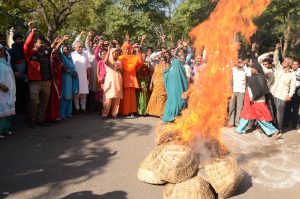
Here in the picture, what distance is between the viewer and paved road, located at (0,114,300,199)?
16.7ft

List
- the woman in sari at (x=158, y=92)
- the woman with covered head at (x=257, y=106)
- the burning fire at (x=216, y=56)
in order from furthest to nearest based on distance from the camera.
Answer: the woman in sari at (x=158, y=92) → the woman with covered head at (x=257, y=106) → the burning fire at (x=216, y=56)

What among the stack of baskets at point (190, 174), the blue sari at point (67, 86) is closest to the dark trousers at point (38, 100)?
the blue sari at point (67, 86)

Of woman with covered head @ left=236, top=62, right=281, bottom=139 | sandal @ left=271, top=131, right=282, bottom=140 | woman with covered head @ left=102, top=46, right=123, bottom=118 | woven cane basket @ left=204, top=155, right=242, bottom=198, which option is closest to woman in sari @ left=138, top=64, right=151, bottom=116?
woman with covered head @ left=102, top=46, right=123, bottom=118

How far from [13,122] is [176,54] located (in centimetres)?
483

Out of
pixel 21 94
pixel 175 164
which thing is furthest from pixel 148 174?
pixel 21 94

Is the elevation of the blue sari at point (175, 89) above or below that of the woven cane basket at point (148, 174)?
above

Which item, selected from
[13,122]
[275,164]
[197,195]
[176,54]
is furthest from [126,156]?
[176,54]

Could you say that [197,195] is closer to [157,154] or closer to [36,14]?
[157,154]

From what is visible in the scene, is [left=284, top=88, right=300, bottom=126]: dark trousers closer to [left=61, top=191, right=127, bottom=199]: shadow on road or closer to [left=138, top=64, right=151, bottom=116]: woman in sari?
[left=138, top=64, right=151, bottom=116]: woman in sari

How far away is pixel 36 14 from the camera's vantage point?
30641 mm

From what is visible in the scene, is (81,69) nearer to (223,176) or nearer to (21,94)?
(21,94)

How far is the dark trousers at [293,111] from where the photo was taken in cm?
979

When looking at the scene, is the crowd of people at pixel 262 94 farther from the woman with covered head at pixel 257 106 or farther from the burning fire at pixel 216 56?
the burning fire at pixel 216 56

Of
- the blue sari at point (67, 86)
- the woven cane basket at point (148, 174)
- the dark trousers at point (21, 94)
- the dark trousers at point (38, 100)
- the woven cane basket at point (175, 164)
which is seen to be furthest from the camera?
the blue sari at point (67, 86)
